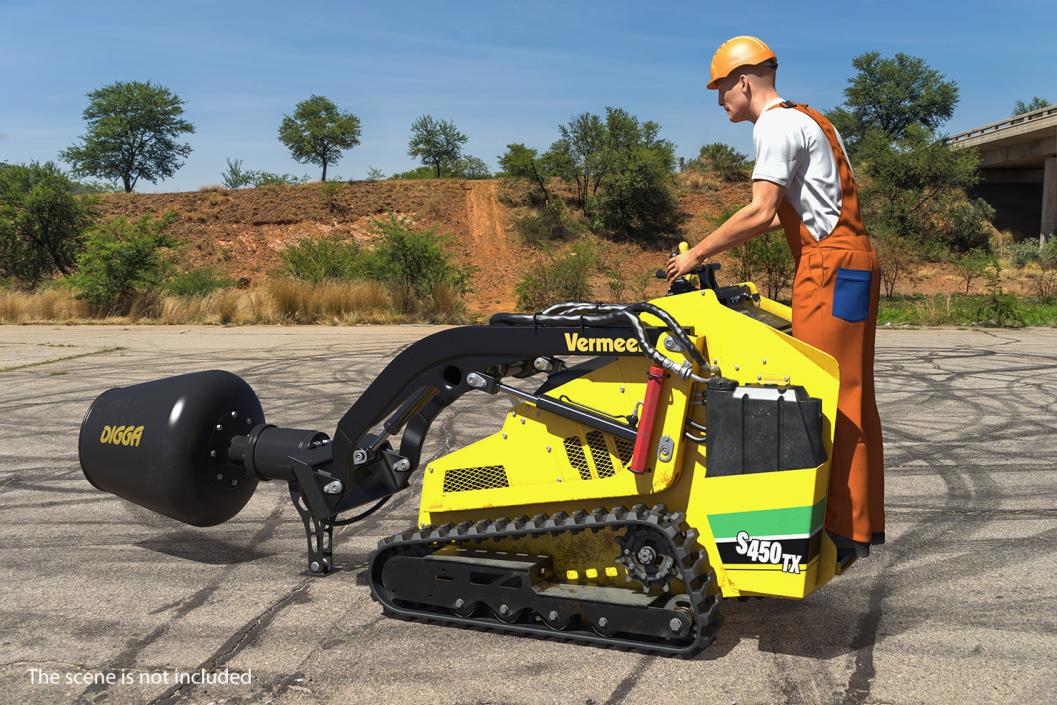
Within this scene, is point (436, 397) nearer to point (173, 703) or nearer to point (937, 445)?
point (173, 703)

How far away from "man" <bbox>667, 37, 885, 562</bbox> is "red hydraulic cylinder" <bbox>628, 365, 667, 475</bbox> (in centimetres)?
48

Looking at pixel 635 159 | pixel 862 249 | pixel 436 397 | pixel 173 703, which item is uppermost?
pixel 635 159

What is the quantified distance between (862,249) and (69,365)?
1174 centimetres

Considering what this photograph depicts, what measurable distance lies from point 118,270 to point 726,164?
3571 cm

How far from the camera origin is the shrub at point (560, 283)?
919 inches

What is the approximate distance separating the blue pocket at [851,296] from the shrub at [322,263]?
714 inches

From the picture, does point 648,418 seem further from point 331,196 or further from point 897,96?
point 897,96

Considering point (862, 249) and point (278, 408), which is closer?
point (862, 249)

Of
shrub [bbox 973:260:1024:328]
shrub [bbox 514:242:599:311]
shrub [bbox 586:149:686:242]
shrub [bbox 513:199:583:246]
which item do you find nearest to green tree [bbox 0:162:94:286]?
shrub [bbox 514:242:599:311]

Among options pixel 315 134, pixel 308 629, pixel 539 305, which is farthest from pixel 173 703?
pixel 315 134

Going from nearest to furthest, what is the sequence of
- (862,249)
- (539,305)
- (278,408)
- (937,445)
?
(862,249) < (937,445) < (278,408) < (539,305)

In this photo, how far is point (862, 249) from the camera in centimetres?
376

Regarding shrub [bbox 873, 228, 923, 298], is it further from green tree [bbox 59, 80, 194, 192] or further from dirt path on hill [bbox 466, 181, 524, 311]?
green tree [bbox 59, 80, 194, 192]

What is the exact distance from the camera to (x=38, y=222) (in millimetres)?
28281
